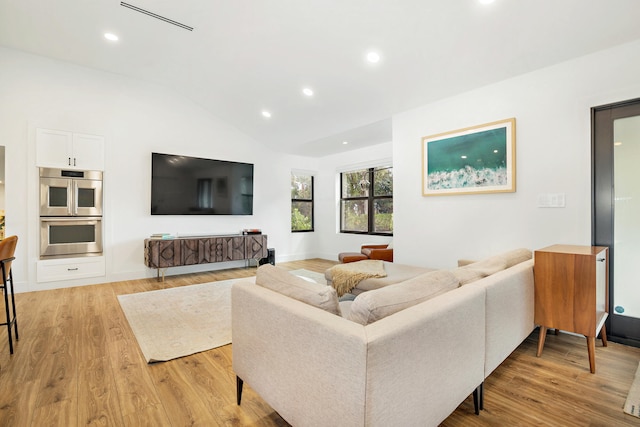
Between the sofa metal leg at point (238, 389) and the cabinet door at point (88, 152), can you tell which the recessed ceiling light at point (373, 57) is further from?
the cabinet door at point (88, 152)

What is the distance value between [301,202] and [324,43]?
4252 mm

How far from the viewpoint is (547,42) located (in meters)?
2.43

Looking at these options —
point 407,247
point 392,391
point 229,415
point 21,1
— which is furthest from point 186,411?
point 21,1

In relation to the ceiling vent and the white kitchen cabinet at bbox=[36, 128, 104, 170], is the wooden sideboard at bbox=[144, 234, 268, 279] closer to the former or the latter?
the white kitchen cabinet at bbox=[36, 128, 104, 170]

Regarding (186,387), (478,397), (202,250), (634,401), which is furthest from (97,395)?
(202,250)

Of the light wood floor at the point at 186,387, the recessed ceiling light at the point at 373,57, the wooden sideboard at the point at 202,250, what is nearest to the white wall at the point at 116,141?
the wooden sideboard at the point at 202,250

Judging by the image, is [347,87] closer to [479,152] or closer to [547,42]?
[479,152]

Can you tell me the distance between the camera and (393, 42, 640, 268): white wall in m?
2.50

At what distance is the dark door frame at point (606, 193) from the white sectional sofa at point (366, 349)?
145cm

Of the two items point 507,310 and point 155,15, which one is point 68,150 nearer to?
point 155,15

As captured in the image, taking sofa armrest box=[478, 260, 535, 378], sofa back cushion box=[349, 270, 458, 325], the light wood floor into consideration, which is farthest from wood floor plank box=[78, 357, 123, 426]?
sofa armrest box=[478, 260, 535, 378]

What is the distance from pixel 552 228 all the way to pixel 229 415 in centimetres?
298

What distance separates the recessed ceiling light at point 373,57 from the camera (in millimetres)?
3006

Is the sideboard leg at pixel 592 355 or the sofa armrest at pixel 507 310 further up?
the sofa armrest at pixel 507 310
